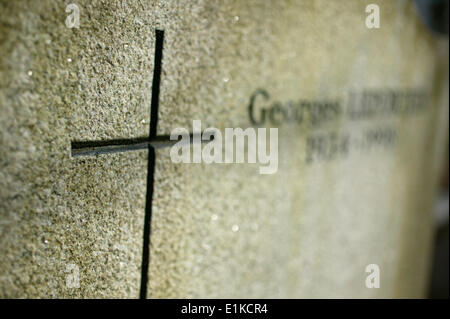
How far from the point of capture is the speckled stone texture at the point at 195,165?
6.30 feet

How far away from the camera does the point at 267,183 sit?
3.10m

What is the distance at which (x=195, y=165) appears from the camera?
2.65 metres

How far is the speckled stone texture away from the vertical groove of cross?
0.11 ft

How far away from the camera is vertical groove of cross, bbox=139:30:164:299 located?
93.3 inches

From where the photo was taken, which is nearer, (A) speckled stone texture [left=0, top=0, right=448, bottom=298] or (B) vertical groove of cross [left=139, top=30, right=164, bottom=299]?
(A) speckled stone texture [left=0, top=0, right=448, bottom=298]

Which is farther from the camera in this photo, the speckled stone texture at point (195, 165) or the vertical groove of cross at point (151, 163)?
the vertical groove of cross at point (151, 163)

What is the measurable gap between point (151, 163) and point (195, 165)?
311mm

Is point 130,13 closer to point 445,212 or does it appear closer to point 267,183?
point 267,183

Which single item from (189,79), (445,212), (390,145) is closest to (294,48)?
(189,79)

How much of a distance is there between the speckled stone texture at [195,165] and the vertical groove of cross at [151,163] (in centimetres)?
3

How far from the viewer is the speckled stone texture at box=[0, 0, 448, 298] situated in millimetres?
1920

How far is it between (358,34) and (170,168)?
6.47 feet

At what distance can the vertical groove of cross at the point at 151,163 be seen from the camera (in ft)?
7.77

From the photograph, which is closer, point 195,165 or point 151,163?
point 151,163
